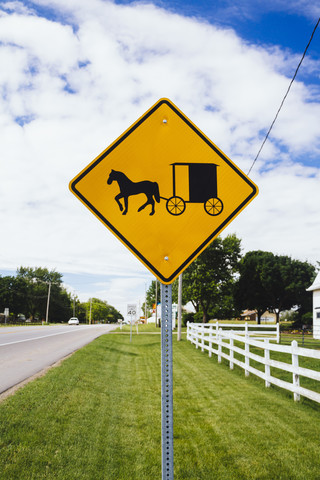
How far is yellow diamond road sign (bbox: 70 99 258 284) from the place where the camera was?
2.52 meters

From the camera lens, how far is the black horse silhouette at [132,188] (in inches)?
98.9

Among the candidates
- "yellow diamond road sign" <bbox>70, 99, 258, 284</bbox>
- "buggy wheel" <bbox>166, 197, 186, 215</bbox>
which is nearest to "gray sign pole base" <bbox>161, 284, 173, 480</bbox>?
"yellow diamond road sign" <bbox>70, 99, 258, 284</bbox>

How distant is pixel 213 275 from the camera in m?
47.6

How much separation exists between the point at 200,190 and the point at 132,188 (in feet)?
1.44

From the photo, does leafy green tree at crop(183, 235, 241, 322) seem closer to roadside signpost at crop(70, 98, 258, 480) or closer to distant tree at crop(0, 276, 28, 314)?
roadside signpost at crop(70, 98, 258, 480)

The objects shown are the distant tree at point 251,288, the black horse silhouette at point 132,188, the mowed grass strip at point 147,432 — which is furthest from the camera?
the distant tree at point 251,288

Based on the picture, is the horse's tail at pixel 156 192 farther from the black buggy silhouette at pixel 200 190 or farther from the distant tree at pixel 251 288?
the distant tree at pixel 251 288

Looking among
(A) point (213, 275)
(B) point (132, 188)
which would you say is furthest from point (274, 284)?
(B) point (132, 188)

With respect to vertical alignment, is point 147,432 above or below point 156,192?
below

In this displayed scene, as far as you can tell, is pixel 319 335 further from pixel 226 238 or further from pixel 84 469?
pixel 84 469

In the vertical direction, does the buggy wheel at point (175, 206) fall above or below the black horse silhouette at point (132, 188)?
below

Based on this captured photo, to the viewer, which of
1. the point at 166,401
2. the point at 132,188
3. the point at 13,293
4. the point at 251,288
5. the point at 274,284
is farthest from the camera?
the point at 13,293

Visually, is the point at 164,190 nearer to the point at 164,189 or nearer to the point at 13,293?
the point at 164,189

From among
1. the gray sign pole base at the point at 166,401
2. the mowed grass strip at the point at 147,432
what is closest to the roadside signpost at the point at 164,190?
the gray sign pole base at the point at 166,401
